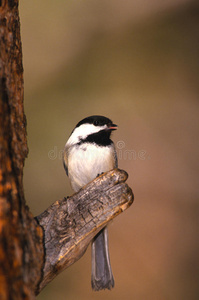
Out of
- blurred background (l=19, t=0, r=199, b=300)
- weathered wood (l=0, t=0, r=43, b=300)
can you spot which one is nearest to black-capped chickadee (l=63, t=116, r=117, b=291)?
weathered wood (l=0, t=0, r=43, b=300)

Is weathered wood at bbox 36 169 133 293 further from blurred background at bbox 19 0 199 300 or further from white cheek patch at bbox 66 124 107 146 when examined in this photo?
blurred background at bbox 19 0 199 300

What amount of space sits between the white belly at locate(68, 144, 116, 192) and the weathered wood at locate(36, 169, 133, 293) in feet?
1.98

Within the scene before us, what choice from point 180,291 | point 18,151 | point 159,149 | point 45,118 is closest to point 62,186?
point 45,118

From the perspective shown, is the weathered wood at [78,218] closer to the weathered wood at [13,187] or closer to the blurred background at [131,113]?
the weathered wood at [13,187]

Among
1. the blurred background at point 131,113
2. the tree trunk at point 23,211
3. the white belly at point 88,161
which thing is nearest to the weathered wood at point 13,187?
the tree trunk at point 23,211

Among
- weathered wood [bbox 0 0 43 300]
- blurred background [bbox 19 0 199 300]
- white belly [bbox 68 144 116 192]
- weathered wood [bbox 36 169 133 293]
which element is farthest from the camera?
blurred background [bbox 19 0 199 300]

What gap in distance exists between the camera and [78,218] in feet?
4.56

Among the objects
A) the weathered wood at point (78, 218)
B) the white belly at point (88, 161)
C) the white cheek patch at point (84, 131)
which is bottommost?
the weathered wood at point (78, 218)

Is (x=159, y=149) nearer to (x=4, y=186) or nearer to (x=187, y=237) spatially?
(x=187, y=237)

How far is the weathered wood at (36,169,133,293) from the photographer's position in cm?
131

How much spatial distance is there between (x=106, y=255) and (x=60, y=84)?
70.9 inches

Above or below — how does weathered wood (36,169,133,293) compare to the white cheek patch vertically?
below

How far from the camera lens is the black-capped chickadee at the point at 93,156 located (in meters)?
2.05

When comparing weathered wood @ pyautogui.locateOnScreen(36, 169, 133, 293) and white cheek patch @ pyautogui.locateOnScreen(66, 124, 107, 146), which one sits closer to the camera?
weathered wood @ pyautogui.locateOnScreen(36, 169, 133, 293)
